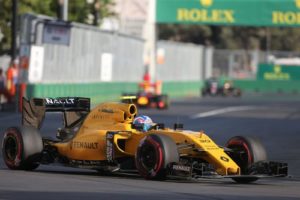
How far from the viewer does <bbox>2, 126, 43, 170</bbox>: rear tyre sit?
1434 cm

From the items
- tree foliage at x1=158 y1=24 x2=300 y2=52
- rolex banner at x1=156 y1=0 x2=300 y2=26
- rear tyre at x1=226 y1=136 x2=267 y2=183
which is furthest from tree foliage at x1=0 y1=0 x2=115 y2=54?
tree foliage at x1=158 y1=24 x2=300 y2=52

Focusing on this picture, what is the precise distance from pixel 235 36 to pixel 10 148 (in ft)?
308

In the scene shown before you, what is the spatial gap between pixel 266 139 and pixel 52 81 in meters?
17.2

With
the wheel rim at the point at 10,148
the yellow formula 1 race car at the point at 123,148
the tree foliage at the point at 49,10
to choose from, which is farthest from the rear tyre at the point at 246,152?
the tree foliage at the point at 49,10

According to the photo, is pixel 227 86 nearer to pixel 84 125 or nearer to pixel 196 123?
pixel 196 123

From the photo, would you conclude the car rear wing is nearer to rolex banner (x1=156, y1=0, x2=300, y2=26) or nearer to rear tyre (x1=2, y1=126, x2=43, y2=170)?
rear tyre (x1=2, y1=126, x2=43, y2=170)

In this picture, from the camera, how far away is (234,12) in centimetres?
5588

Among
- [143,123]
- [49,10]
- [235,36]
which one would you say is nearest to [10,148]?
[143,123]

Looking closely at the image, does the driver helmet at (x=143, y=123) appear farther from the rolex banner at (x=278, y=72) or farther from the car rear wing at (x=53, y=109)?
the rolex banner at (x=278, y=72)

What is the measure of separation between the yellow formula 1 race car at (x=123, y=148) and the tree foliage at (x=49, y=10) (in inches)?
1133

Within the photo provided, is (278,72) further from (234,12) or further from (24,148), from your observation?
(24,148)

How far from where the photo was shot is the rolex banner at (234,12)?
5512cm

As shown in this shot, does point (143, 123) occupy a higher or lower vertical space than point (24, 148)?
higher

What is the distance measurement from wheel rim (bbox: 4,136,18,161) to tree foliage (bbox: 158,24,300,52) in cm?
8988
